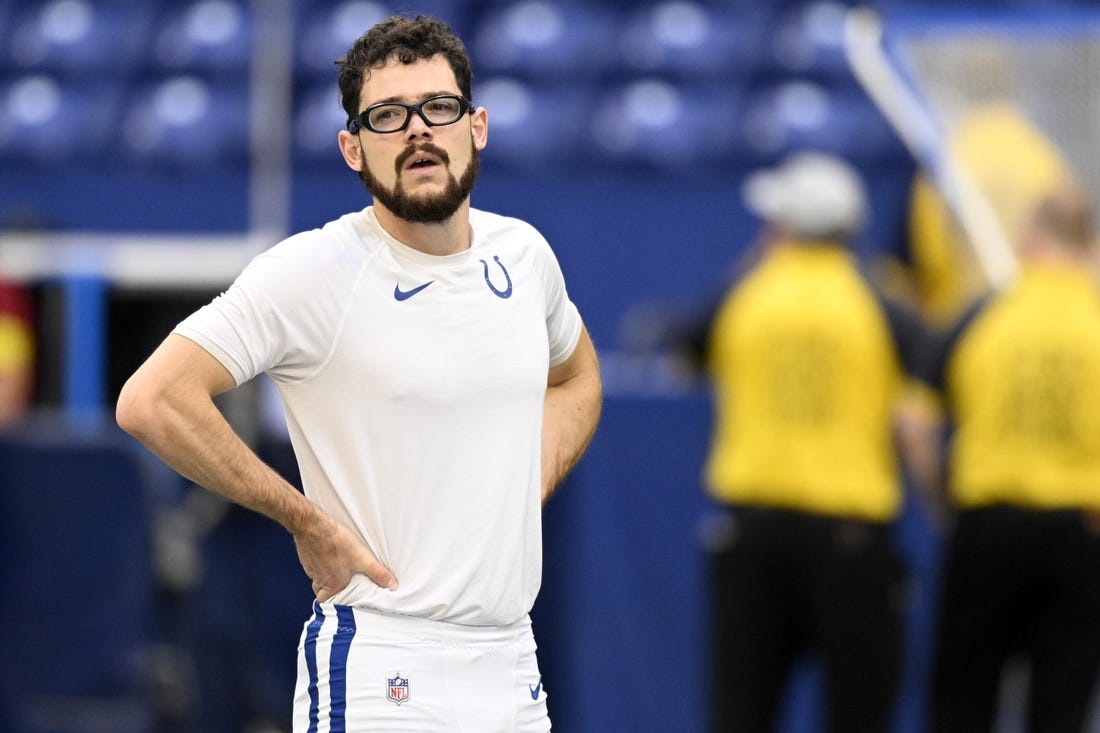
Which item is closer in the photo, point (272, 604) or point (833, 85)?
point (272, 604)

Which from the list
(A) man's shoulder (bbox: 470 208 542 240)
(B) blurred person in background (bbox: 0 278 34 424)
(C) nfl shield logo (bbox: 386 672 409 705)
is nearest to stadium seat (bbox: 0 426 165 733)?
(B) blurred person in background (bbox: 0 278 34 424)

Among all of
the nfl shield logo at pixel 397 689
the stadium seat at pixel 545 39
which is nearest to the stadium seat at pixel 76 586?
the nfl shield logo at pixel 397 689

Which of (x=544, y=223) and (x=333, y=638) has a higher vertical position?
(x=544, y=223)

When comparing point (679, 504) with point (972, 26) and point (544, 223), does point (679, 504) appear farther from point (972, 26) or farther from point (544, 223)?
point (544, 223)

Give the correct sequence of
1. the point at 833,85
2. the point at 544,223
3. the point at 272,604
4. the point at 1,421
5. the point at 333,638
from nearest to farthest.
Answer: the point at 333,638
the point at 272,604
the point at 1,421
the point at 544,223
the point at 833,85

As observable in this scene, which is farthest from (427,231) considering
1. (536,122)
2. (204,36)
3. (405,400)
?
(204,36)

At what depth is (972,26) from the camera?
25.7 feet

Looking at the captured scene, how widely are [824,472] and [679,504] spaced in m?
0.93

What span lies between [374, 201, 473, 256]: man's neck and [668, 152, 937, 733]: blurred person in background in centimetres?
305

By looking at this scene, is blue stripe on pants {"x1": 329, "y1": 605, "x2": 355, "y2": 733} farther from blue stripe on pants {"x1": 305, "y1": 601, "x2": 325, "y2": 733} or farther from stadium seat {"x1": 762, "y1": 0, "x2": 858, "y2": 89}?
stadium seat {"x1": 762, "y1": 0, "x2": 858, "y2": 89}

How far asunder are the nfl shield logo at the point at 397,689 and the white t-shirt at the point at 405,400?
0.12 metres

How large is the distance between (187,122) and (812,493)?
5960mm

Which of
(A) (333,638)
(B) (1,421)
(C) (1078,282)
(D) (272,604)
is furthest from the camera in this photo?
(B) (1,421)

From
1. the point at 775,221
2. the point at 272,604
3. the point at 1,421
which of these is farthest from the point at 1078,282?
the point at 1,421
